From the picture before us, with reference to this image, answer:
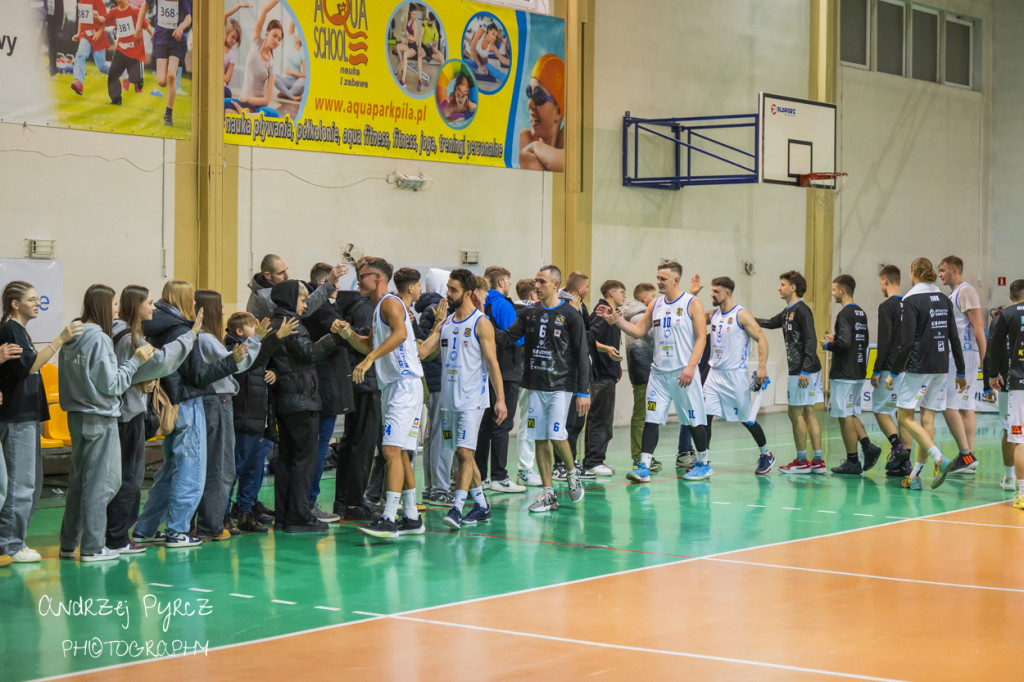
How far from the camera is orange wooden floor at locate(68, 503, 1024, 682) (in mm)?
6105

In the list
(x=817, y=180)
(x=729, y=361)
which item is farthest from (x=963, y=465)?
(x=817, y=180)

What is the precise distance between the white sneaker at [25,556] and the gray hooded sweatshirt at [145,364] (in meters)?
1.09

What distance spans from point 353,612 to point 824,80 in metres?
18.5

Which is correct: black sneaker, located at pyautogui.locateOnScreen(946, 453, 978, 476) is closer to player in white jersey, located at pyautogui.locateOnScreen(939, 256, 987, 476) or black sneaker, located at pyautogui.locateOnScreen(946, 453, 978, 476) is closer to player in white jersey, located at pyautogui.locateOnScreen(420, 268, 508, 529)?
player in white jersey, located at pyautogui.locateOnScreen(939, 256, 987, 476)

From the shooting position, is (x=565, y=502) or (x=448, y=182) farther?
(x=448, y=182)

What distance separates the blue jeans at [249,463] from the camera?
10.0 metres

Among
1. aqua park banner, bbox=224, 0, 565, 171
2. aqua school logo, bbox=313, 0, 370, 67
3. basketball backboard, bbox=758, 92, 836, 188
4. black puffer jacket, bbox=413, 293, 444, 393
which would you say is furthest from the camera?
basketball backboard, bbox=758, 92, 836, 188

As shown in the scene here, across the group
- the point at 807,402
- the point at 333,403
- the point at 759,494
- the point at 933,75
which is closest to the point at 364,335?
the point at 333,403

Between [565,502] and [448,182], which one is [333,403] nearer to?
[565,502]

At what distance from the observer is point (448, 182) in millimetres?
17641

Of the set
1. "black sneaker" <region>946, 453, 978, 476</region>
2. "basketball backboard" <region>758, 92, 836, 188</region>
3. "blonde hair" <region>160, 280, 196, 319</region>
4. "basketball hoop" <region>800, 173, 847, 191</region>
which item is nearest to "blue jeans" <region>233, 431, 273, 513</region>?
"blonde hair" <region>160, 280, 196, 319</region>

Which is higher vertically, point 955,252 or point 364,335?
point 955,252

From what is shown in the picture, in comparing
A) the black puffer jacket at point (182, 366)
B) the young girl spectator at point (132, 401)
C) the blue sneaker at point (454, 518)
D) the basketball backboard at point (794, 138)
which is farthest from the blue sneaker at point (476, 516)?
the basketball backboard at point (794, 138)

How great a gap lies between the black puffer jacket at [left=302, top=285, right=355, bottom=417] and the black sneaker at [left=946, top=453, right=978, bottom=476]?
→ 7.15 metres
